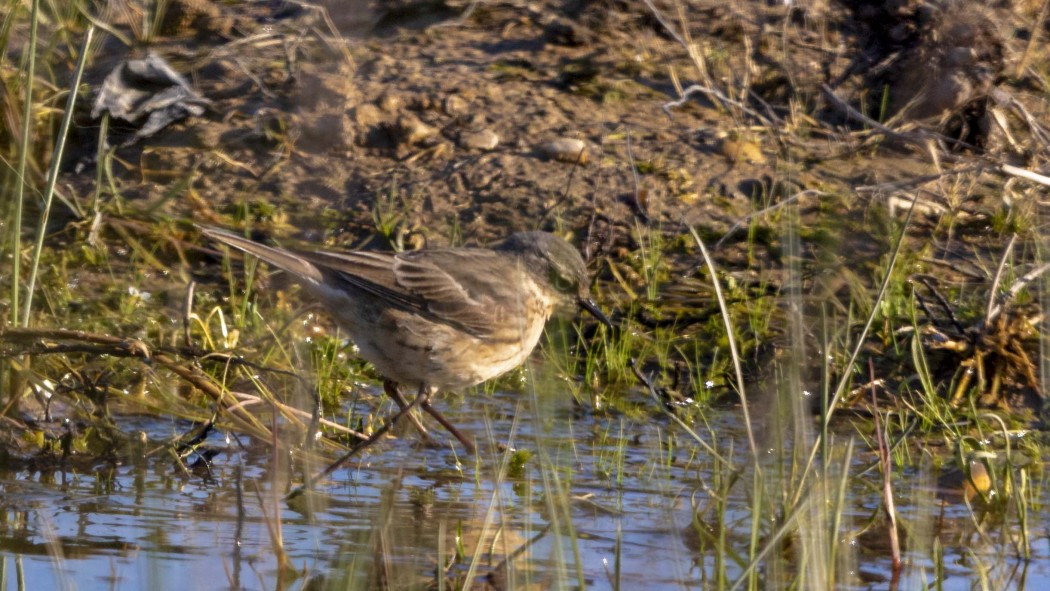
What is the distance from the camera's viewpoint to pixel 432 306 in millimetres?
6445

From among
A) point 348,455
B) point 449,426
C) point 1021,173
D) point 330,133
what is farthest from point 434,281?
point 1021,173

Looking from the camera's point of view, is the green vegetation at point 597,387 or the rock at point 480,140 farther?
the rock at point 480,140

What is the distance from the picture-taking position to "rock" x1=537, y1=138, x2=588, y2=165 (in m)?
8.38

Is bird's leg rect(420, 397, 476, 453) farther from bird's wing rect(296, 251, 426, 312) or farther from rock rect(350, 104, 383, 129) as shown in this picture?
rock rect(350, 104, 383, 129)

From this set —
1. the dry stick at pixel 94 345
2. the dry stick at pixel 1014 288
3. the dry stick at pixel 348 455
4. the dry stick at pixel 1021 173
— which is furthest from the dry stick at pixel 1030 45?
the dry stick at pixel 94 345

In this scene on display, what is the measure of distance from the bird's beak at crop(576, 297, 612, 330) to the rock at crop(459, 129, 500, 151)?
1951mm

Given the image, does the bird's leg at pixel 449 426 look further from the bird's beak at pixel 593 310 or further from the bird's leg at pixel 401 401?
the bird's beak at pixel 593 310

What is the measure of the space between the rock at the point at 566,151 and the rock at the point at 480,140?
0.31m

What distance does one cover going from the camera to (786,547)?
15.8 feet

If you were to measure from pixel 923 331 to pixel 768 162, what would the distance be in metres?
1.82

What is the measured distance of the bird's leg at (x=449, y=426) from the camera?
20.2 ft

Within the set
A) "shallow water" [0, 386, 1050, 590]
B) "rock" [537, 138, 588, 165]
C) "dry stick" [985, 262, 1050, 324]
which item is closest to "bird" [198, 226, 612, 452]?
"shallow water" [0, 386, 1050, 590]

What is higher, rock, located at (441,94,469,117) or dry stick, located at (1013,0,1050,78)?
dry stick, located at (1013,0,1050,78)

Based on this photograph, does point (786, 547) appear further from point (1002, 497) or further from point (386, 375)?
point (386, 375)
